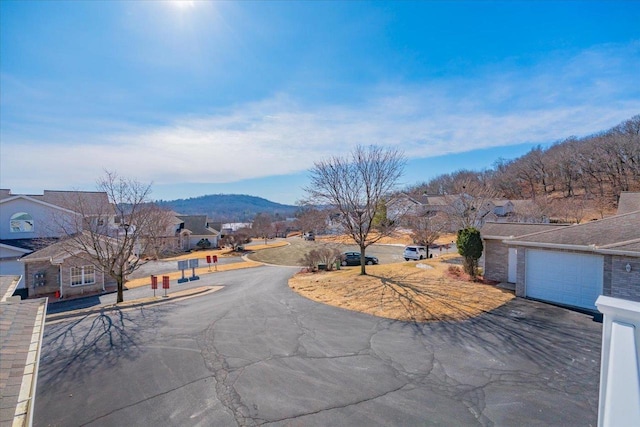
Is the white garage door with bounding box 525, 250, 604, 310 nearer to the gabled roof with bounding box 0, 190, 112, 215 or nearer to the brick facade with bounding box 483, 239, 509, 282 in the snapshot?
the brick facade with bounding box 483, 239, 509, 282

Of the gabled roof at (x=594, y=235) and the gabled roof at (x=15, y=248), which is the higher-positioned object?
the gabled roof at (x=594, y=235)

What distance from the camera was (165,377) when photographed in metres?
7.46

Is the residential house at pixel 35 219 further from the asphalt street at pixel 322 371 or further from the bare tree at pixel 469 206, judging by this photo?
the bare tree at pixel 469 206

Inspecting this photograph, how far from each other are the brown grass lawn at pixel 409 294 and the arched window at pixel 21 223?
23.3 metres

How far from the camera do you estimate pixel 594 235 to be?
12.5m

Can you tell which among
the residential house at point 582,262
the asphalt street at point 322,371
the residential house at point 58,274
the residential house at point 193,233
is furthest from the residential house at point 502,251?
the residential house at point 193,233

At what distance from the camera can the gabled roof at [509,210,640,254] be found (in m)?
11.7

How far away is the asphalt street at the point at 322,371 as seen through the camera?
19.6 feet

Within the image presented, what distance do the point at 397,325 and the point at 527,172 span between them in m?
85.8

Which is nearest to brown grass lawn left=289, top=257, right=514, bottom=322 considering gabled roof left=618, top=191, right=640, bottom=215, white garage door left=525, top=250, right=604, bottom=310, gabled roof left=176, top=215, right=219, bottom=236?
white garage door left=525, top=250, right=604, bottom=310

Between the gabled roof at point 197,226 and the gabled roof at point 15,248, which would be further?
the gabled roof at point 197,226

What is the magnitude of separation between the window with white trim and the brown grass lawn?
15.0 m

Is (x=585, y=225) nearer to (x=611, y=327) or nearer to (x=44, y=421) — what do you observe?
(x=611, y=327)

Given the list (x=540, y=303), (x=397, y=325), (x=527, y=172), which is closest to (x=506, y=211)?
(x=527, y=172)
